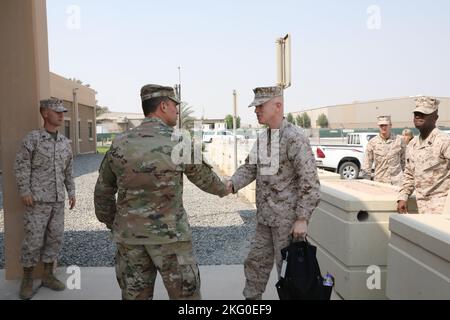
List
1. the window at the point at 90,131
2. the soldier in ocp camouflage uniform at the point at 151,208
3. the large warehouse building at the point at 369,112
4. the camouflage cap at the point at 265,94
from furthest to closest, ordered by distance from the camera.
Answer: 1. the large warehouse building at the point at 369,112
2. the window at the point at 90,131
3. the camouflage cap at the point at 265,94
4. the soldier in ocp camouflage uniform at the point at 151,208

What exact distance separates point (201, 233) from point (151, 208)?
406 centimetres

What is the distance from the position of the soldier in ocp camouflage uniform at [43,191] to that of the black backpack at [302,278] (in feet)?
7.80

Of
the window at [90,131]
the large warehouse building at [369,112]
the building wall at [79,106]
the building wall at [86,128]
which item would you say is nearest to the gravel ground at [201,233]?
the building wall at [79,106]

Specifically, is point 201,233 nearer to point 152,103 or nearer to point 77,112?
point 152,103

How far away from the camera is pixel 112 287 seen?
4.07 metres

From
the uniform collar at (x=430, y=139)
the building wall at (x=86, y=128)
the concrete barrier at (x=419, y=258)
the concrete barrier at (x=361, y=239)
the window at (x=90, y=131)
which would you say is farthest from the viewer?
the window at (x=90, y=131)

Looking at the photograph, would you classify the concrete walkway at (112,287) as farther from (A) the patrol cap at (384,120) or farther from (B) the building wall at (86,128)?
(B) the building wall at (86,128)

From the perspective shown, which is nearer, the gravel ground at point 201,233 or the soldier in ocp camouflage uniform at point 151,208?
the soldier in ocp camouflage uniform at point 151,208

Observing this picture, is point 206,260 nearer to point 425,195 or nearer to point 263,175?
point 263,175

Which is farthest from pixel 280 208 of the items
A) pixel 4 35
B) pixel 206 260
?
pixel 4 35

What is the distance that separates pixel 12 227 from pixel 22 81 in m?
1.45

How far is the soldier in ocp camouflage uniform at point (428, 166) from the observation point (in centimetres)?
352

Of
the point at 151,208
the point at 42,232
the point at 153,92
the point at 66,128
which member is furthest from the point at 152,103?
the point at 66,128

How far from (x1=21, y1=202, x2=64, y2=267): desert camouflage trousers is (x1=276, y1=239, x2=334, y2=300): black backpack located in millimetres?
2366
